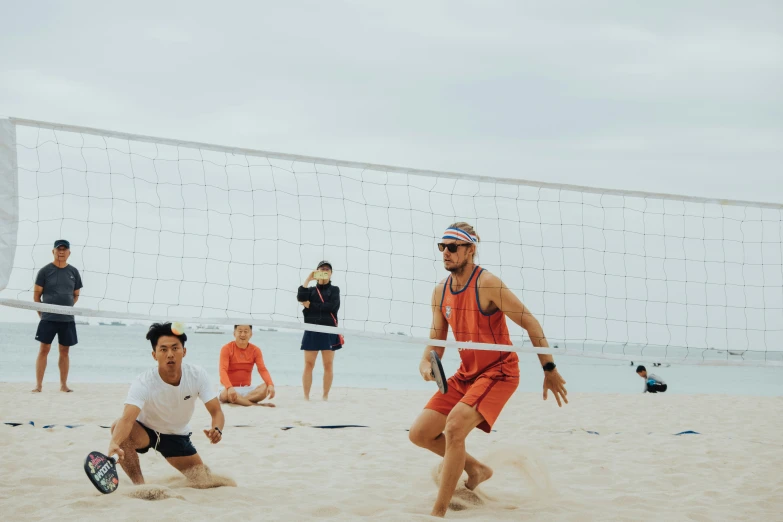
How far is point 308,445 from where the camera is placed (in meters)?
5.36

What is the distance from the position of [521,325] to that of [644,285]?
2.25 m

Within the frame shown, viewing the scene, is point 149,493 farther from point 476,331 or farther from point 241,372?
point 241,372

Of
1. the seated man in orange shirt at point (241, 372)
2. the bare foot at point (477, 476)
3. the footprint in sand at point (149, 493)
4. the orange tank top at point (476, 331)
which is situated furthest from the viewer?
the seated man in orange shirt at point (241, 372)

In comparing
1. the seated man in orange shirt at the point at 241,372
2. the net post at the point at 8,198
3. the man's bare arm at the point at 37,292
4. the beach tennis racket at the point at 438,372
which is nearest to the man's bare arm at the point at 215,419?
the beach tennis racket at the point at 438,372

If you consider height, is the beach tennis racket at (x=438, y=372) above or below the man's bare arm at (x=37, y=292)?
below

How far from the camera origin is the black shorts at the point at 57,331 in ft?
25.4

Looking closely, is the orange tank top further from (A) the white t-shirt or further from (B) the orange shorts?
(A) the white t-shirt

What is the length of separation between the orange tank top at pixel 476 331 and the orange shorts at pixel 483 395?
0.04 metres

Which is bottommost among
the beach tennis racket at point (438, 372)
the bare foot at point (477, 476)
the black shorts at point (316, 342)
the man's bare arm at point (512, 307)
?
the bare foot at point (477, 476)

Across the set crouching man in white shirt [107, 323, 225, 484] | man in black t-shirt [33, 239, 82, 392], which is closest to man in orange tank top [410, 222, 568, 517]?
crouching man in white shirt [107, 323, 225, 484]

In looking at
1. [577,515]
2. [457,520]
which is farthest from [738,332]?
[457,520]

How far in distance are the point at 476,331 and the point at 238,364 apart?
14.2ft

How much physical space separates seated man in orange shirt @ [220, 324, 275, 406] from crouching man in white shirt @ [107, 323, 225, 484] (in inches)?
127

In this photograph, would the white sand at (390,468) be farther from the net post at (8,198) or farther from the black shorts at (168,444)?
the net post at (8,198)
